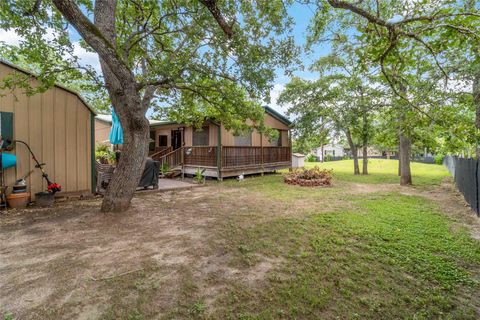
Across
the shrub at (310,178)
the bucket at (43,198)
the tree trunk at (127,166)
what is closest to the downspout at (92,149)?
the bucket at (43,198)

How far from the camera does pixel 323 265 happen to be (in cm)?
286

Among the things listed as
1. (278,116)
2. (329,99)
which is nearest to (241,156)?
(278,116)

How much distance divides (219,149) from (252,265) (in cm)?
821

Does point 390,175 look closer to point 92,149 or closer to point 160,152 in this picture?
point 160,152

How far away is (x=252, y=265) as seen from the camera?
9.40 ft

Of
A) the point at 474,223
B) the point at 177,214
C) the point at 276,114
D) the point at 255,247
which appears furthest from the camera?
the point at 276,114

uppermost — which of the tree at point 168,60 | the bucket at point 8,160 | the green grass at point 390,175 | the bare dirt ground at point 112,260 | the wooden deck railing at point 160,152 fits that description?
the tree at point 168,60

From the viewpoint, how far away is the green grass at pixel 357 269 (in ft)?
6.88

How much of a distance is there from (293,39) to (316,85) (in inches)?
363

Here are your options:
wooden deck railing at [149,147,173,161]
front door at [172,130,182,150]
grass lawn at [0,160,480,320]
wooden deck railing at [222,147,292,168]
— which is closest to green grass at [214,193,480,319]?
grass lawn at [0,160,480,320]

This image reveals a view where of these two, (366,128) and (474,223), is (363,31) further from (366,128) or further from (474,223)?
(366,128)

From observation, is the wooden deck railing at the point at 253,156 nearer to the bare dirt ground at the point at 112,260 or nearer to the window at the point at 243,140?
the window at the point at 243,140

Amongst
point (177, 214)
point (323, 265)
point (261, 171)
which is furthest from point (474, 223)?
point (261, 171)

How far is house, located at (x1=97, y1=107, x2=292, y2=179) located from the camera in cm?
1123
